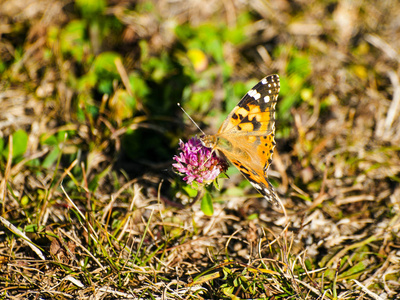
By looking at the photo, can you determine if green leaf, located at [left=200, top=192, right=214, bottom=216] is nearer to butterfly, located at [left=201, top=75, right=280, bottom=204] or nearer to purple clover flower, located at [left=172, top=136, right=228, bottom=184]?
purple clover flower, located at [left=172, top=136, right=228, bottom=184]

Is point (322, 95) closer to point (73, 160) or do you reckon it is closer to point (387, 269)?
point (387, 269)

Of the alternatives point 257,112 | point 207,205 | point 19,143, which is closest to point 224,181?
point 207,205

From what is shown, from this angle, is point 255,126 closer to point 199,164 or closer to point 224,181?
point 199,164

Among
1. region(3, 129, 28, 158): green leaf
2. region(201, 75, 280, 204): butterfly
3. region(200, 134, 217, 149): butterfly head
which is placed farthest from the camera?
region(3, 129, 28, 158): green leaf

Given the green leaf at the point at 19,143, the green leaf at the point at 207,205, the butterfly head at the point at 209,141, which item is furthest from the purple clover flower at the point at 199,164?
the green leaf at the point at 19,143

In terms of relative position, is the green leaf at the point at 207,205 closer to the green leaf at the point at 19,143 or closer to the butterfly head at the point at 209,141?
the butterfly head at the point at 209,141

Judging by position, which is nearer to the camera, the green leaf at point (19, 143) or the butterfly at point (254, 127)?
the butterfly at point (254, 127)

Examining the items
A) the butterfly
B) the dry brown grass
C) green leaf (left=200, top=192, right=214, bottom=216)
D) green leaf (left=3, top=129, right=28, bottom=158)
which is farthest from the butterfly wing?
green leaf (left=3, top=129, right=28, bottom=158)
